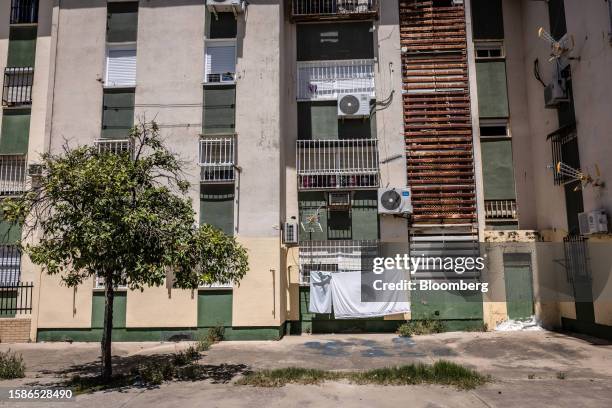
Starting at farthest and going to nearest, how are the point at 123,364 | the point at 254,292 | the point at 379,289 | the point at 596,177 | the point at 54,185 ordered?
1. the point at 379,289
2. the point at 254,292
3. the point at 596,177
4. the point at 123,364
5. the point at 54,185

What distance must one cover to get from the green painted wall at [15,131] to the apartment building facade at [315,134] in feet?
0.19

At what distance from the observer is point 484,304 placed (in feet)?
44.1

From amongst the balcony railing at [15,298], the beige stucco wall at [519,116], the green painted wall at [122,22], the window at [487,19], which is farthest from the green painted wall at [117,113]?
the beige stucco wall at [519,116]

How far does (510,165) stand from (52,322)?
13.5 meters

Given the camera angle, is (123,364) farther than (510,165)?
No

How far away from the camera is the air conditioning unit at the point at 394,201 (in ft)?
43.5

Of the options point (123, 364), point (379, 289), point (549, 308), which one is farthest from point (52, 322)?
point (549, 308)

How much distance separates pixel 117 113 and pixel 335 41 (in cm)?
672

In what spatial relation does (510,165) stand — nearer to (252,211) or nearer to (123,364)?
(252,211)

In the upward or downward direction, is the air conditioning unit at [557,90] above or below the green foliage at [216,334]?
above

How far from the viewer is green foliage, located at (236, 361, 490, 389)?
26.0 feet

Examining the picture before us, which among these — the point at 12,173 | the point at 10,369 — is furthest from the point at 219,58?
the point at 10,369

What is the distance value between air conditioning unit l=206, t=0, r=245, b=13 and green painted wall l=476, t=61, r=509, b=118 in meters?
7.29

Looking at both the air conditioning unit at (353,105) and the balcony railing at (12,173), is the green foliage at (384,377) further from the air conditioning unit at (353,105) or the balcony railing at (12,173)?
the balcony railing at (12,173)
